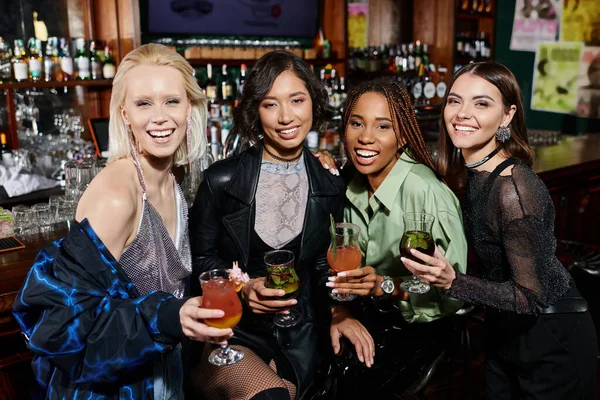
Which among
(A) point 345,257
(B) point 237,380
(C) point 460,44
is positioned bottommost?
(B) point 237,380

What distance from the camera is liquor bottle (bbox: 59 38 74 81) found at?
161 inches

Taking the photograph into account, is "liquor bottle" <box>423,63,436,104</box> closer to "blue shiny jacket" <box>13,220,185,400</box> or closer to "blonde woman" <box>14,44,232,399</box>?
"blonde woman" <box>14,44,232,399</box>

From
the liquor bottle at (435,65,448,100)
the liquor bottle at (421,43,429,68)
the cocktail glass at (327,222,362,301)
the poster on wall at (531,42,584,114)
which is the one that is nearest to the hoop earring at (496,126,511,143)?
the cocktail glass at (327,222,362,301)

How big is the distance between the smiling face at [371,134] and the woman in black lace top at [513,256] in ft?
0.75

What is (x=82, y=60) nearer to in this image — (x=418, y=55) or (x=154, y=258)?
(x=154, y=258)

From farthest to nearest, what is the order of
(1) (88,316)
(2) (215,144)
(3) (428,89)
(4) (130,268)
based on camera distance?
(3) (428,89), (2) (215,144), (4) (130,268), (1) (88,316)

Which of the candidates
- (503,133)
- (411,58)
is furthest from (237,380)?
(411,58)

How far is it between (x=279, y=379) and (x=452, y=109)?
3.73 ft

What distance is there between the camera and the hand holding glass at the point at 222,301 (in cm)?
140

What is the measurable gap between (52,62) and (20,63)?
0.27 metres

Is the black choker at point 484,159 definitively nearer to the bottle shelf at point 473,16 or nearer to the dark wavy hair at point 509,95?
the dark wavy hair at point 509,95

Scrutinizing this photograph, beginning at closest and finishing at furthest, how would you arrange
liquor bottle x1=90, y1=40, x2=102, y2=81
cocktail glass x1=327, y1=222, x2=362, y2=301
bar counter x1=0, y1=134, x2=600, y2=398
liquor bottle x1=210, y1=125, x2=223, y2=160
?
cocktail glass x1=327, y1=222, x2=362, y2=301
bar counter x1=0, y1=134, x2=600, y2=398
liquor bottle x1=90, y1=40, x2=102, y2=81
liquor bottle x1=210, y1=125, x2=223, y2=160

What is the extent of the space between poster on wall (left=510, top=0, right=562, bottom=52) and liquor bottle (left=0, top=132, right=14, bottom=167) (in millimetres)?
5811

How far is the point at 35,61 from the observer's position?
12.8 feet
